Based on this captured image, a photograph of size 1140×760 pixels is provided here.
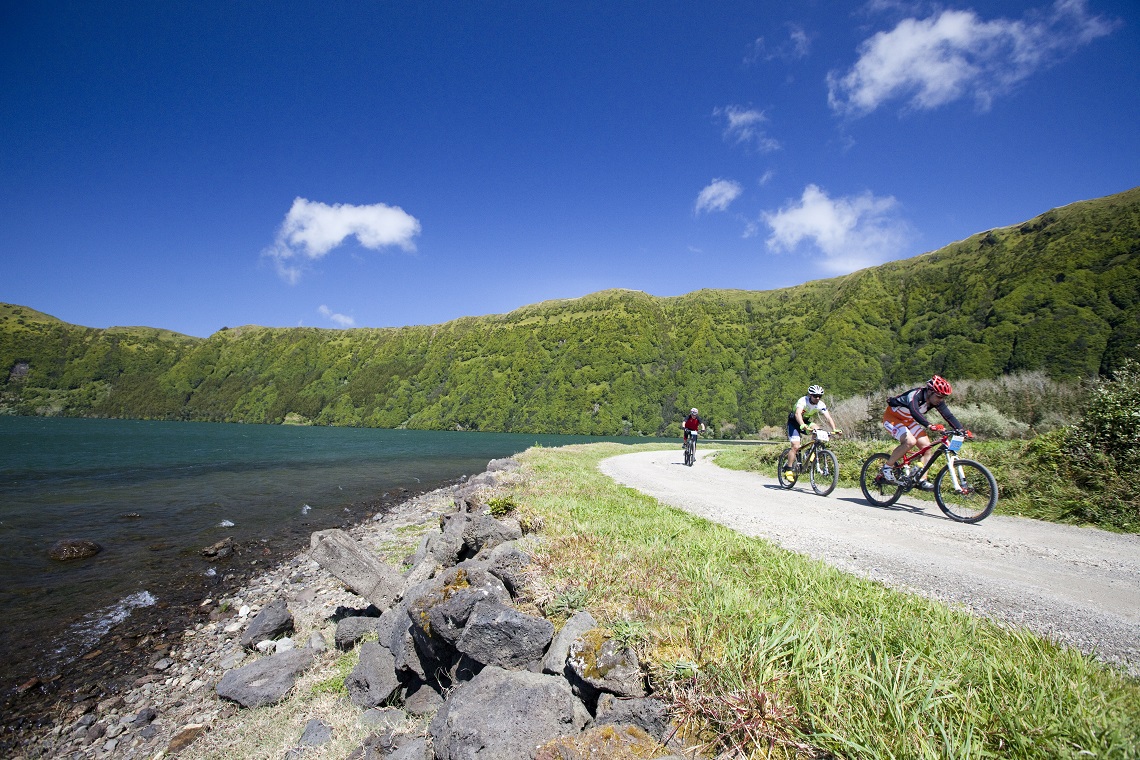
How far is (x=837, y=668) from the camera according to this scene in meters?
2.69

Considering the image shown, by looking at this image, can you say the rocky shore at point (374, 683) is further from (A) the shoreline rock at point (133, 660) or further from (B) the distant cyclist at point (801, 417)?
(B) the distant cyclist at point (801, 417)

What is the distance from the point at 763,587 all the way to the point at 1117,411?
11.2m

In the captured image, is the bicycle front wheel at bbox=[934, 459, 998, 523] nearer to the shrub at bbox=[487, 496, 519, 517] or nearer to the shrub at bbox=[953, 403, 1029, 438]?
the shrub at bbox=[487, 496, 519, 517]

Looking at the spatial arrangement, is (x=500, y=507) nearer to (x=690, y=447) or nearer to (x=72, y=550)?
(x=72, y=550)

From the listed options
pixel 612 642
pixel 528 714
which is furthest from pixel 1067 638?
pixel 528 714

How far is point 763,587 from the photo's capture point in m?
4.24

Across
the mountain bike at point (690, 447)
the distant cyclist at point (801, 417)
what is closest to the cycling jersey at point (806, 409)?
the distant cyclist at point (801, 417)

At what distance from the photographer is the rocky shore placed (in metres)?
3.25

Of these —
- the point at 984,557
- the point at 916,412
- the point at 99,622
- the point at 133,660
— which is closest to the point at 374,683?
the point at 133,660

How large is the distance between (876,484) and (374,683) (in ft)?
35.3

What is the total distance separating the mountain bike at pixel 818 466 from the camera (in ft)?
39.5

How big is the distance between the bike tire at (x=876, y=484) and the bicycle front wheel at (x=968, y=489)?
107 cm

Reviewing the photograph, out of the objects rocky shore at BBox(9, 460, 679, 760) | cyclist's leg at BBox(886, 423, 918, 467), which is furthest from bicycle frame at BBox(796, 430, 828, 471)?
rocky shore at BBox(9, 460, 679, 760)

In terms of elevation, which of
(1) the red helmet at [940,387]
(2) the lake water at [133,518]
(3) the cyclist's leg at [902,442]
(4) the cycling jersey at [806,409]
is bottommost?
(2) the lake water at [133,518]
